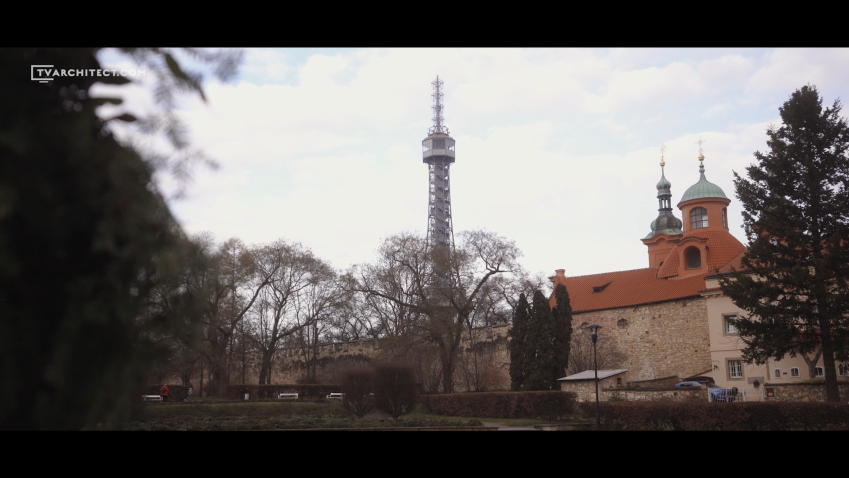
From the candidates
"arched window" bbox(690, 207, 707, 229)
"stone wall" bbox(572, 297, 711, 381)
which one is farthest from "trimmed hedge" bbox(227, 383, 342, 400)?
"arched window" bbox(690, 207, 707, 229)

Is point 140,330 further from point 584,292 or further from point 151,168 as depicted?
point 584,292

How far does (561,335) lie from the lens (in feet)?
98.7

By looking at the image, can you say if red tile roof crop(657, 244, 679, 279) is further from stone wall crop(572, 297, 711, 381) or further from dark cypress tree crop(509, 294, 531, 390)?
dark cypress tree crop(509, 294, 531, 390)

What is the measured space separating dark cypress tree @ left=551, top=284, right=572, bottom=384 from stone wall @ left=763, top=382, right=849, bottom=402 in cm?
868

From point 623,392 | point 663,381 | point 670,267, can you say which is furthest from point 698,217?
point 623,392

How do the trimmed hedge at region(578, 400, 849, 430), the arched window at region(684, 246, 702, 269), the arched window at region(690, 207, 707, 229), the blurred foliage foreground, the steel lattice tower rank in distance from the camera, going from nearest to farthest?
the blurred foliage foreground
the trimmed hedge at region(578, 400, 849, 430)
the arched window at region(684, 246, 702, 269)
the arched window at region(690, 207, 707, 229)
the steel lattice tower

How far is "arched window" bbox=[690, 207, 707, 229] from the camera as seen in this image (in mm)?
38031

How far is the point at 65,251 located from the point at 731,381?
32735 millimetres

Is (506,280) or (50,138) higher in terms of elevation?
(506,280)

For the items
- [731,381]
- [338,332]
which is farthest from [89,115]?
[338,332]

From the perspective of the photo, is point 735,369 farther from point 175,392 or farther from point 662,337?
point 175,392

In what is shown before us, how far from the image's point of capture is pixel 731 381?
29.9 m

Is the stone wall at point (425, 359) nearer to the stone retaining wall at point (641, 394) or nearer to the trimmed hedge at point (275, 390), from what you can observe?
the trimmed hedge at point (275, 390)
